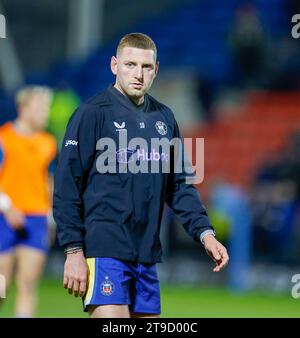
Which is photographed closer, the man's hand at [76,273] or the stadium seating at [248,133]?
the man's hand at [76,273]

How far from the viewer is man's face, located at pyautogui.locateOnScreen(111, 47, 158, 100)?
18.8 ft

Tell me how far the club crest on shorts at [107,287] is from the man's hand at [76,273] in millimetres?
96

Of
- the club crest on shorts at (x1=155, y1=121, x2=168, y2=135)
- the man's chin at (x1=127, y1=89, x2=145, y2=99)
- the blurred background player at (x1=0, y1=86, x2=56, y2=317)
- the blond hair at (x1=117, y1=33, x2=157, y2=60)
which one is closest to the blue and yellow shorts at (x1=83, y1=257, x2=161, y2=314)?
the club crest on shorts at (x1=155, y1=121, x2=168, y2=135)

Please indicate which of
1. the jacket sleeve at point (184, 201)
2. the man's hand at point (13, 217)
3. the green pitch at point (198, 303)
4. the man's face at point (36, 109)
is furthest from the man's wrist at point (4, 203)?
the jacket sleeve at point (184, 201)

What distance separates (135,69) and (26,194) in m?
4.00

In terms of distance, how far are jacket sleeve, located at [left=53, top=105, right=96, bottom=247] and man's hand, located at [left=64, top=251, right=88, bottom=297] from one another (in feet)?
0.23

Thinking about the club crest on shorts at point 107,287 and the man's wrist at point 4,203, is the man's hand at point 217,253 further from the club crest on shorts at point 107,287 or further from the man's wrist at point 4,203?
the man's wrist at point 4,203

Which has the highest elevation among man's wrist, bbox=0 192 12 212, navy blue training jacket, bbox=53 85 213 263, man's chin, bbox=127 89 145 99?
man's wrist, bbox=0 192 12 212

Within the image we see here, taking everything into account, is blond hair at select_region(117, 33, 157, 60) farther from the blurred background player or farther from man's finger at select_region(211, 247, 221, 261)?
the blurred background player

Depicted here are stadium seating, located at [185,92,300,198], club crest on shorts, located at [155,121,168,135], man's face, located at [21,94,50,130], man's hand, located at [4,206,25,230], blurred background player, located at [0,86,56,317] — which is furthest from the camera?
stadium seating, located at [185,92,300,198]

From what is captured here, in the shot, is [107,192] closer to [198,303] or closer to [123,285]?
[123,285]

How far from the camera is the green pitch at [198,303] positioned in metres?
11.2

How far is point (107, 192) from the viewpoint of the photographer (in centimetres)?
569

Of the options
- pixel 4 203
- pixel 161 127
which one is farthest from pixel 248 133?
pixel 161 127
